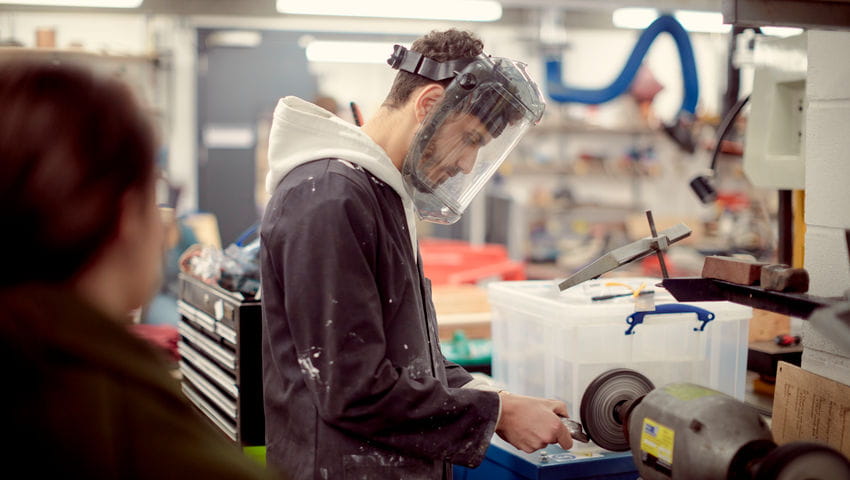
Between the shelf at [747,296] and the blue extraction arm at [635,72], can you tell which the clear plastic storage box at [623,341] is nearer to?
the shelf at [747,296]

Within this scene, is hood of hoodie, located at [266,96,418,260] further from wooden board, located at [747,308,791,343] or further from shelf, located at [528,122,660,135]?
shelf, located at [528,122,660,135]

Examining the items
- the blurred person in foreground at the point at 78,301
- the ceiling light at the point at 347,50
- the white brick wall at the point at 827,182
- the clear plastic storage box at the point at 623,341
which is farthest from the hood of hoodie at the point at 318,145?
the ceiling light at the point at 347,50

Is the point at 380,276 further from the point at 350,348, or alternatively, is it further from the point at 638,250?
the point at 638,250

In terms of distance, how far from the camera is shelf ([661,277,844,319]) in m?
1.41

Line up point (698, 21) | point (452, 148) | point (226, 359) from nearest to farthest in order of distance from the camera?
1. point (452, 148)
2. point (226, 359)
3. point (698, 21)

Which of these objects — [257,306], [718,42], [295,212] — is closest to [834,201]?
[295,212]

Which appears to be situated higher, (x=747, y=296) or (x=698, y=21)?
(x=698, y=21)

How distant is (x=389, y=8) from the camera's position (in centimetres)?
600

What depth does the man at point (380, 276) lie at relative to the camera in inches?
59.6

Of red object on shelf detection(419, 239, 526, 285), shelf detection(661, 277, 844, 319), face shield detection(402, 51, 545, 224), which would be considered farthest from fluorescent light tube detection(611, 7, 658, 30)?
shelf detection(661, 277, 844, 319)

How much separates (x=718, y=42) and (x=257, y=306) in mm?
9685

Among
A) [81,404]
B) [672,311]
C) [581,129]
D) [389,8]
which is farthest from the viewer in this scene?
[581,129]

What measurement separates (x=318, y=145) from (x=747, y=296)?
92 cm

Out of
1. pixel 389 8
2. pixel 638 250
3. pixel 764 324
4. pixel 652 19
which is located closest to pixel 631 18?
pixel 652 19
